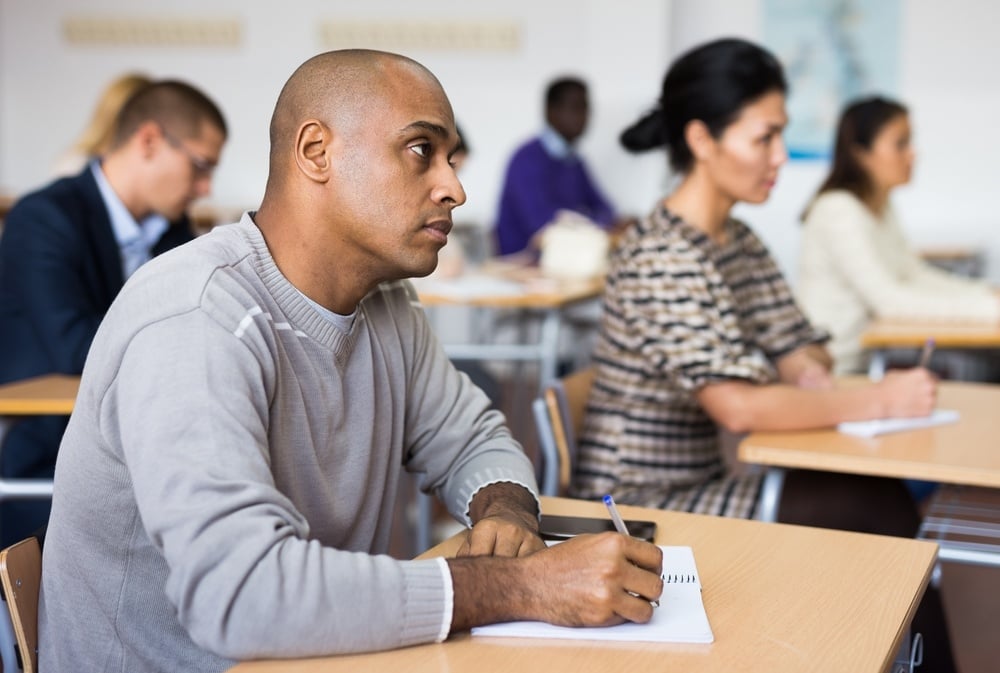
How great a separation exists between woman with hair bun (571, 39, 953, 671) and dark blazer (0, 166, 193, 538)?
1087 mm

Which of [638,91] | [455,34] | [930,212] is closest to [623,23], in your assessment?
[638,91]

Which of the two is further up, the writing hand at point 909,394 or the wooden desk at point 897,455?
the writing hand at point 909,394

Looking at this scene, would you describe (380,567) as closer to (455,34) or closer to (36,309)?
(36,309)

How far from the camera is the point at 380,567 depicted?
1.06m

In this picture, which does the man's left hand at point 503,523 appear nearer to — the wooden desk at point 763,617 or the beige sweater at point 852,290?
the wooden desk at point 763,617

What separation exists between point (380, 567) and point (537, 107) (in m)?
5.69

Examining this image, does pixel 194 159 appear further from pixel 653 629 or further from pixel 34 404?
pixel 653 629

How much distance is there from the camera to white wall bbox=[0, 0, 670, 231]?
6.22 metres

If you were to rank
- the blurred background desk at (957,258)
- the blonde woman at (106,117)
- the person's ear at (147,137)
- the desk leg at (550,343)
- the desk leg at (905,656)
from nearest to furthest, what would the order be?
1. the desk leg at (905,656)
2. the person's ear at (147,137)
3. the blonde woman at (106,117)
4. the desk leg at (550,343)
5. the blurred background desk at (957,258)

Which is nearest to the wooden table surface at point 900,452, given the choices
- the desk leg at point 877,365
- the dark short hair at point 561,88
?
the desk leg at point 877,365

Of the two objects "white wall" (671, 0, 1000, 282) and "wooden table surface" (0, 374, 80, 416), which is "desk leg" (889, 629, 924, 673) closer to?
"wooden table surface" (0, 374, 80, 416)

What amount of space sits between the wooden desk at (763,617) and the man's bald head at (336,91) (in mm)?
502

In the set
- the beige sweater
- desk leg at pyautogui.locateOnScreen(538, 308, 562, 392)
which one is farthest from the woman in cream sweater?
desk leg at pyautogui.locateOnScreen(538, 308, 562, 392)

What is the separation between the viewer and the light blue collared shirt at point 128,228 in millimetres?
2607
